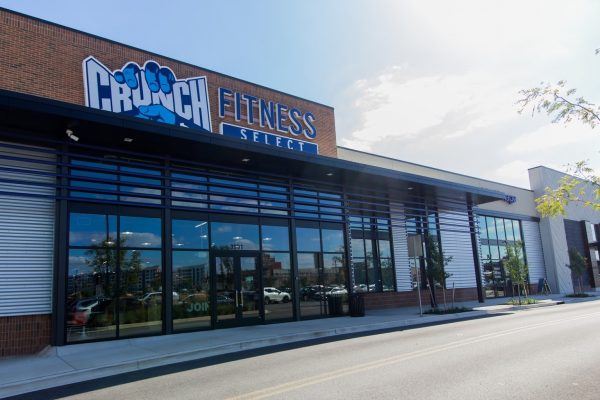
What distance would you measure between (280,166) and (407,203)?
9.73 m

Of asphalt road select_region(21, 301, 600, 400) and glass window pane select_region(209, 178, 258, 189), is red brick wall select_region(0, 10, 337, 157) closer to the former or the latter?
glass window pane select_region(209, 178, 258, 189)

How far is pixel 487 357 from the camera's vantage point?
9281 millimetres

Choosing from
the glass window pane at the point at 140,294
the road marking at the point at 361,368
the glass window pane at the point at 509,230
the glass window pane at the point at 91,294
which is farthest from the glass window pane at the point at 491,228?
the glass window pane at the point at 91,294

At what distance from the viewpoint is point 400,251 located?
80.6 ft

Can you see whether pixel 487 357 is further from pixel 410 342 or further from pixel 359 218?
pixel 359 218

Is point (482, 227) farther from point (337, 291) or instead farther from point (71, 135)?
point (71, 135)

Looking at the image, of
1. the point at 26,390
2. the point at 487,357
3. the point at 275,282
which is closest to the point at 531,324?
the point at 487,357

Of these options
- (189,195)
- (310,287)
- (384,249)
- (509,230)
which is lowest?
(310,287)

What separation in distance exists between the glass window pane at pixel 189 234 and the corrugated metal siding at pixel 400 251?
1139 cm

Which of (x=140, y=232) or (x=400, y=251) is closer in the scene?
(x=140, y=232)

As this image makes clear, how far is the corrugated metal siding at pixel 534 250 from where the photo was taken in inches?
1344

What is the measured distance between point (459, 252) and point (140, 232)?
64.9ft

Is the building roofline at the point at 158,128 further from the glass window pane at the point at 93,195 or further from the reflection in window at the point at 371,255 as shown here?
the reflection in window at the point at 371,255

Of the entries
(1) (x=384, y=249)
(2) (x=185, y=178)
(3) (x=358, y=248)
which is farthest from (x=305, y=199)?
(1) (x=384, y=249)
